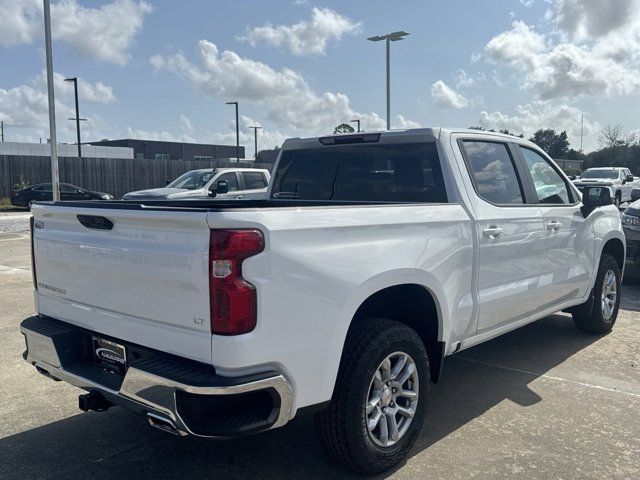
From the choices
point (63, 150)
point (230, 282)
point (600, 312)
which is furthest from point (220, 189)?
point (63, 150)

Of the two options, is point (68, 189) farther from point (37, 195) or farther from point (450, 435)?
point (450, 435)

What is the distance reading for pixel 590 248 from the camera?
5.48m

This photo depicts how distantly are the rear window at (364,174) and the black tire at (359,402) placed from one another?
121 cm

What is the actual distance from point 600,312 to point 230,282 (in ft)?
15.2

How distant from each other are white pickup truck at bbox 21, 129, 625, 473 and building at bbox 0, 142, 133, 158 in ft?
213

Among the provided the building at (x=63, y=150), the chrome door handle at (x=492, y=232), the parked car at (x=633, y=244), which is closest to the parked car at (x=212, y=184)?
the parked car at (x=633, y=244)

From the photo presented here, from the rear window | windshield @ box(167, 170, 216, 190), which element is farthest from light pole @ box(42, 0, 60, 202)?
the rear window

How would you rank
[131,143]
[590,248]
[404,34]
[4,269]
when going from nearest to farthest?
1. [590,248]
2. [4,269]
3. [404,34]
4. [131,143]

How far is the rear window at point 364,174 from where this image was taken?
4.21 meters

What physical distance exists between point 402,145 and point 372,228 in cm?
135

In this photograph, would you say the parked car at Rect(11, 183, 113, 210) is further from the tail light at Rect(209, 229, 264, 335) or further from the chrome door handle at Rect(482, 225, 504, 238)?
the tail light at Rect(209, 229, 264, 335)

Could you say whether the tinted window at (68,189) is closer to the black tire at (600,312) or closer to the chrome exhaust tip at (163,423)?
the black tire at (600,312)

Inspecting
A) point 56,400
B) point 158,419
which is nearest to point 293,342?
point 158,419

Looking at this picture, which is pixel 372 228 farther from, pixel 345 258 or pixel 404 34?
pixel 404 34
